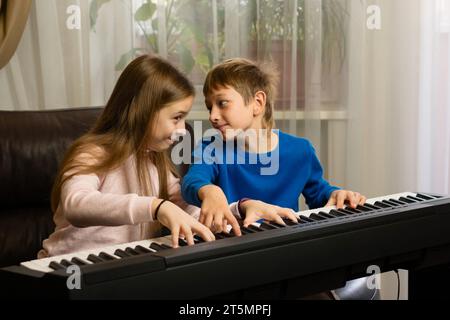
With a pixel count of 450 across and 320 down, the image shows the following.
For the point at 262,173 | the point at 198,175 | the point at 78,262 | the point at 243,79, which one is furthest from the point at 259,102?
the point at 78,262

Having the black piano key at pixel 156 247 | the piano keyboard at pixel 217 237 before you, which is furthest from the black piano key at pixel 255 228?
the black piano key at pixel 156 247

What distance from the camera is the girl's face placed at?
79.0 inches

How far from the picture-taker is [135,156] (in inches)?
82.1

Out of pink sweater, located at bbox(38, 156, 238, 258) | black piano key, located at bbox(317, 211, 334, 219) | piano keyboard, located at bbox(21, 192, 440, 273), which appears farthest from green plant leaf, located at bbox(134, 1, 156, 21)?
black piano key, located at bbox(317, 211, 334, 219)

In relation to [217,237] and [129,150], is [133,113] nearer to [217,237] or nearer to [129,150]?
[129,150]

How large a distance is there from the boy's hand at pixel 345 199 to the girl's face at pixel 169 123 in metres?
0.44

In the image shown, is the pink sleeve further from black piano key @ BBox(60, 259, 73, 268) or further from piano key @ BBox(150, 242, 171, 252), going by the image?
black piano key @ BBox(60, 259, 73, 268)

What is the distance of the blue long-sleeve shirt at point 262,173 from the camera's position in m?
2.12

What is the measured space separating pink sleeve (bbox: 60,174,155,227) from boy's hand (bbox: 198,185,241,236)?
0.13 metres

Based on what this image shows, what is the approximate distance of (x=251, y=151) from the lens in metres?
2.15
